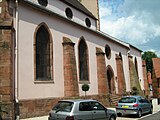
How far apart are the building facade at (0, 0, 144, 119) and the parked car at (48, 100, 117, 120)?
395cm

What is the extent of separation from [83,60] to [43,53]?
5.89m

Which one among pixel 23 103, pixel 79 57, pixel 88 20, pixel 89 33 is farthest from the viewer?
pixel 88 20

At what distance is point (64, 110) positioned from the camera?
9852mm

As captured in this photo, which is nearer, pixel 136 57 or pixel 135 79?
pixel 135 79

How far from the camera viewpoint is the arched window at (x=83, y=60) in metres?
22.4

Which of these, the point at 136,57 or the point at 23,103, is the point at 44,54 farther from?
the point at 136,57

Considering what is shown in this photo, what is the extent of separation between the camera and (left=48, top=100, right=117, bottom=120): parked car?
9.58 metres

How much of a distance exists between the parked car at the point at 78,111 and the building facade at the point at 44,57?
12.9ft

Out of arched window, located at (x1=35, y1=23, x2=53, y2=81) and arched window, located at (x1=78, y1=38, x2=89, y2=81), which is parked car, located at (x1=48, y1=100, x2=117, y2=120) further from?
Result: arched window, located at (x1=78, y1=38, x2=89, y2=81)

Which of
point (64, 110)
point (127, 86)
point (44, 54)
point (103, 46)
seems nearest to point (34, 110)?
point (44, 54)

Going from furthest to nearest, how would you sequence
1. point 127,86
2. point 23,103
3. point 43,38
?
point 127,86, point 43,38, point 23,103

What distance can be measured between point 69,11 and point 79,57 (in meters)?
5.03

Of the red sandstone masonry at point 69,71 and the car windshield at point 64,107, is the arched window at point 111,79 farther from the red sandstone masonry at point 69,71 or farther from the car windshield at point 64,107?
the car windshield at point 64,107

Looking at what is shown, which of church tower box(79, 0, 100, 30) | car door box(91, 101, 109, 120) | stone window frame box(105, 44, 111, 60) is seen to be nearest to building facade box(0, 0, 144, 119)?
stone window frame box(105, 44, 111, 60)
